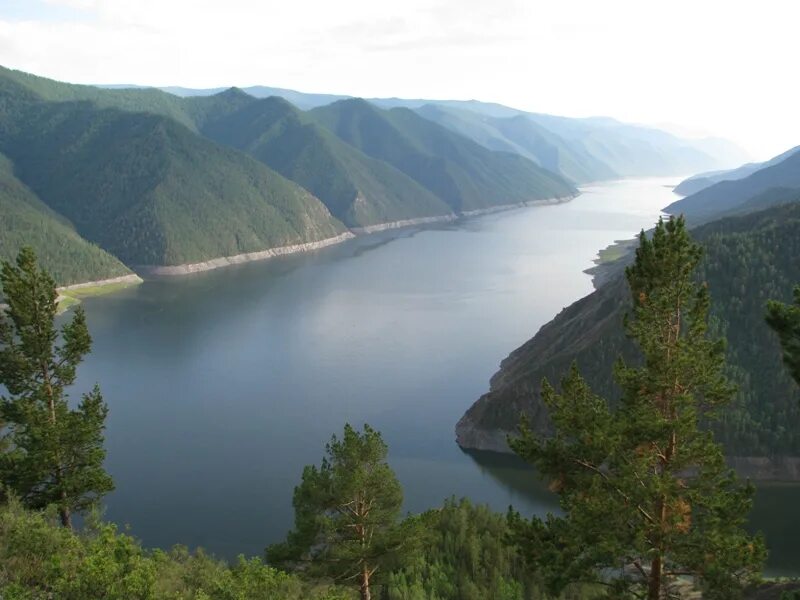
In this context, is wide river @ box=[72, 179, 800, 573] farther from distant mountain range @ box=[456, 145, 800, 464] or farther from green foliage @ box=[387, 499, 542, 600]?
green foliage @ box=[387, 499, 542, 600]

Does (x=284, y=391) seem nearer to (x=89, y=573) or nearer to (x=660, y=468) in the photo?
(x=660, y=468)

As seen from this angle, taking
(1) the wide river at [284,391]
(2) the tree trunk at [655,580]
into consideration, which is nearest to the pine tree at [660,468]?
(2) the tree trunk at [655,580]

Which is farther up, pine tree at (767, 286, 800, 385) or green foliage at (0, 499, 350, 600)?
pine tree at (767, 286, 800, 385)

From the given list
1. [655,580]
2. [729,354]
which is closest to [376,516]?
[655,580]

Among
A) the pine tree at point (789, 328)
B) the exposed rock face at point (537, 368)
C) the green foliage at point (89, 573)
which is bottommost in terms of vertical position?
the exposed rock face at point (537, 368)

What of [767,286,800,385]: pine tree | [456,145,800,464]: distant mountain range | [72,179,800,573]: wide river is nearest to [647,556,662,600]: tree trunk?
[767,286,800,385]: pine tree

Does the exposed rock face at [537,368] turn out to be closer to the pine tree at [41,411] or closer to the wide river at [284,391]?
the wide river at [284,391]
